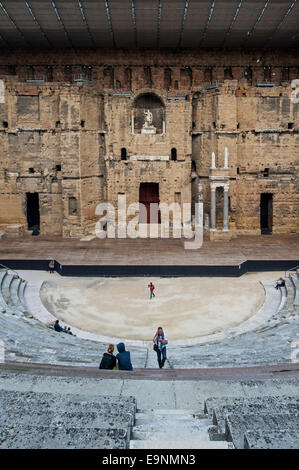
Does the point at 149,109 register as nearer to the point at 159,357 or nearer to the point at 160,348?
the point at 160,348

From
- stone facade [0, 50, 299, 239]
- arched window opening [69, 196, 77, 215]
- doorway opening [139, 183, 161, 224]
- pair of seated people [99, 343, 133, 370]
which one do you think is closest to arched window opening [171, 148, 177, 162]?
stone facade [0, 50, 299, 239]

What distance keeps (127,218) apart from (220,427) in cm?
2571

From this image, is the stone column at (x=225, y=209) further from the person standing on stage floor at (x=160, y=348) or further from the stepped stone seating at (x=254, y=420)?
the stepped stone seating at (x=254, y=420)

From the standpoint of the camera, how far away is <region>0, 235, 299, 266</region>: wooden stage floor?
2409 centimetres

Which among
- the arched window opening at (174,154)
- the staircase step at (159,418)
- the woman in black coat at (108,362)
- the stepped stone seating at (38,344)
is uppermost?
the arched window opening at (174,154)

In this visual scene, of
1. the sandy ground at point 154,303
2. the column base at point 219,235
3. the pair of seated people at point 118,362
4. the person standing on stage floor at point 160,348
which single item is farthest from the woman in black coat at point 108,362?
the column base at point 219,235

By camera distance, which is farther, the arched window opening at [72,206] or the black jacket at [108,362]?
the arched window opening at [72,206]

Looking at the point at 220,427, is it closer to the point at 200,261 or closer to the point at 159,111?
the point at 200,261

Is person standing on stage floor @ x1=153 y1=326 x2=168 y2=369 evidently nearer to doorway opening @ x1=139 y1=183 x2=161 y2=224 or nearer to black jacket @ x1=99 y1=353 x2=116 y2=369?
black jacket @ x1=99 y1=353 x2=116 y2=369

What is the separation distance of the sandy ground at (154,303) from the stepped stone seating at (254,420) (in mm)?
9891

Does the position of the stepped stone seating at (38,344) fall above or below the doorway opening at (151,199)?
below

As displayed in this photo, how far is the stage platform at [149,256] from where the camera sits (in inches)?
907

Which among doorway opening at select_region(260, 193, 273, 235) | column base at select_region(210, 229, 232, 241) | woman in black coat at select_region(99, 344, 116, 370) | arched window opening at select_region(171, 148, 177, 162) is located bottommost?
woman in black coat at select_region(99, 344, 116, 370)

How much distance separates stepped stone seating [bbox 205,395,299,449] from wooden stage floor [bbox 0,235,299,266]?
16582mm
